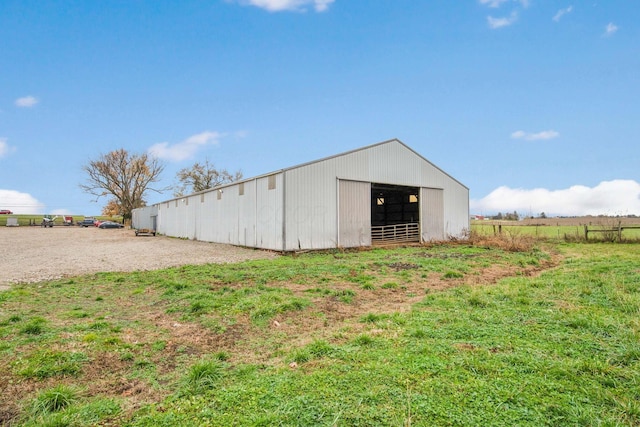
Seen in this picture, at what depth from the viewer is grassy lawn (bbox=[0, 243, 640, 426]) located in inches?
102

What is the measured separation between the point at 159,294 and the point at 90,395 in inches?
163

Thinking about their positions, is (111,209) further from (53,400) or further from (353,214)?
(53,400)

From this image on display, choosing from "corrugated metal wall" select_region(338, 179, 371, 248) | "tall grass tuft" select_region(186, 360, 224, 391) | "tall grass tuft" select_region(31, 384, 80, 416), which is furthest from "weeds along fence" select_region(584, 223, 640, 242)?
"tall grass tuft" select_region(31, 384, 80, 416)

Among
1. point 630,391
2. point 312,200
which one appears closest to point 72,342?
point 630,391

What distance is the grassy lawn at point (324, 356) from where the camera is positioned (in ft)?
8.49

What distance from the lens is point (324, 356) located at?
3.62 m

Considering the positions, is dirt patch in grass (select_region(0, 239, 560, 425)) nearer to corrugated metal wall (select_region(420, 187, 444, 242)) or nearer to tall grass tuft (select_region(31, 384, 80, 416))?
tall grass tuft (select_region(31, 384, 80, 416))

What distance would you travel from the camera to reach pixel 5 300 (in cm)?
623

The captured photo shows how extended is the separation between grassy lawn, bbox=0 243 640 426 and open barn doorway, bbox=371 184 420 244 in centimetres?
1322

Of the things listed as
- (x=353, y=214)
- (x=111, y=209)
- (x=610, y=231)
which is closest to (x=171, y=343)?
(x=353, y=214)

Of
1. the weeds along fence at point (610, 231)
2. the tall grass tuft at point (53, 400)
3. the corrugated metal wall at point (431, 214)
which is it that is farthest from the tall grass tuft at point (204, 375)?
the weeds along fence at point (610, 231)

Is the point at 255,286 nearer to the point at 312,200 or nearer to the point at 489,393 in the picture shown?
the point at 489,393

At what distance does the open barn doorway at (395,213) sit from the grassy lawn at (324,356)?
521 inches

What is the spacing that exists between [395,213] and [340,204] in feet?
30.1
